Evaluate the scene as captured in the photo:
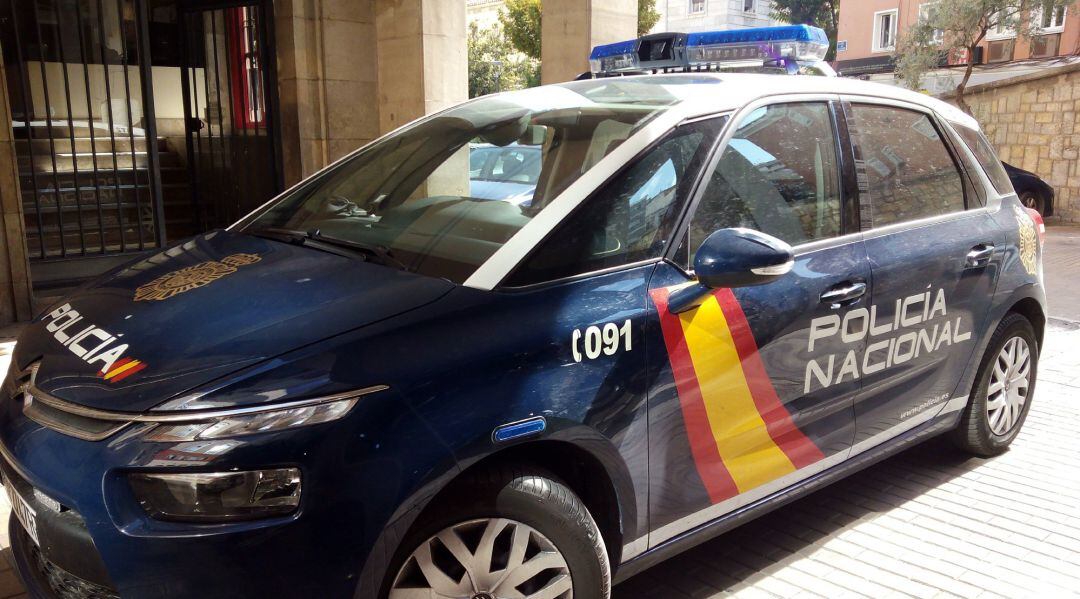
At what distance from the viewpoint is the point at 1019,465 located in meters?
4.21

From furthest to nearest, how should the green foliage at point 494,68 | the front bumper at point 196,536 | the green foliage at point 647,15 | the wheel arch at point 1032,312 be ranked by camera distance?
1. the green foliage at point 494,68
2. the green foliage at point 647,15
3. the wheel arch at point 1032,312
4. the front bumper at point 196,536

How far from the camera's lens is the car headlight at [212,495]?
5.98ft

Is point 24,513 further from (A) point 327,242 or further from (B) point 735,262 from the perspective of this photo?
(B) point 735,262

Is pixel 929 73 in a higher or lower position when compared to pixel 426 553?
higher

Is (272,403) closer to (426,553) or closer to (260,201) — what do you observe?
(426,553)

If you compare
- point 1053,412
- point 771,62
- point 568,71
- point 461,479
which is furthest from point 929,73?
point 461,479

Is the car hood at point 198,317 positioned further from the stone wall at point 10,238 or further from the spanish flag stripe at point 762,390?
the stone wall at point 10,238

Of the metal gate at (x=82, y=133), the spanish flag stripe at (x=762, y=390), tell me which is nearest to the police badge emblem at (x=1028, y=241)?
the spanish flag stripe at (x=762, y=390)

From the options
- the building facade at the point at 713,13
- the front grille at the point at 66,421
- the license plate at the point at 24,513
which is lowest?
the license plate at the point at 24,513

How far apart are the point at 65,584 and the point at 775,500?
2132 millimetres

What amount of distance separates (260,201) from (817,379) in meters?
6.75

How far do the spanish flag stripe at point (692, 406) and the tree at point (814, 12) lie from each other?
4700 centimetres

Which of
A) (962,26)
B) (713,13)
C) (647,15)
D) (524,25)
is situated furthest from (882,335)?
(713,13)

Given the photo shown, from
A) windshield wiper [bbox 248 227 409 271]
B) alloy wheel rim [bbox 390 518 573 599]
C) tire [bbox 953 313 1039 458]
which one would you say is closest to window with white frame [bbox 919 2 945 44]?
tire [bbox 953 313 1039 458]
